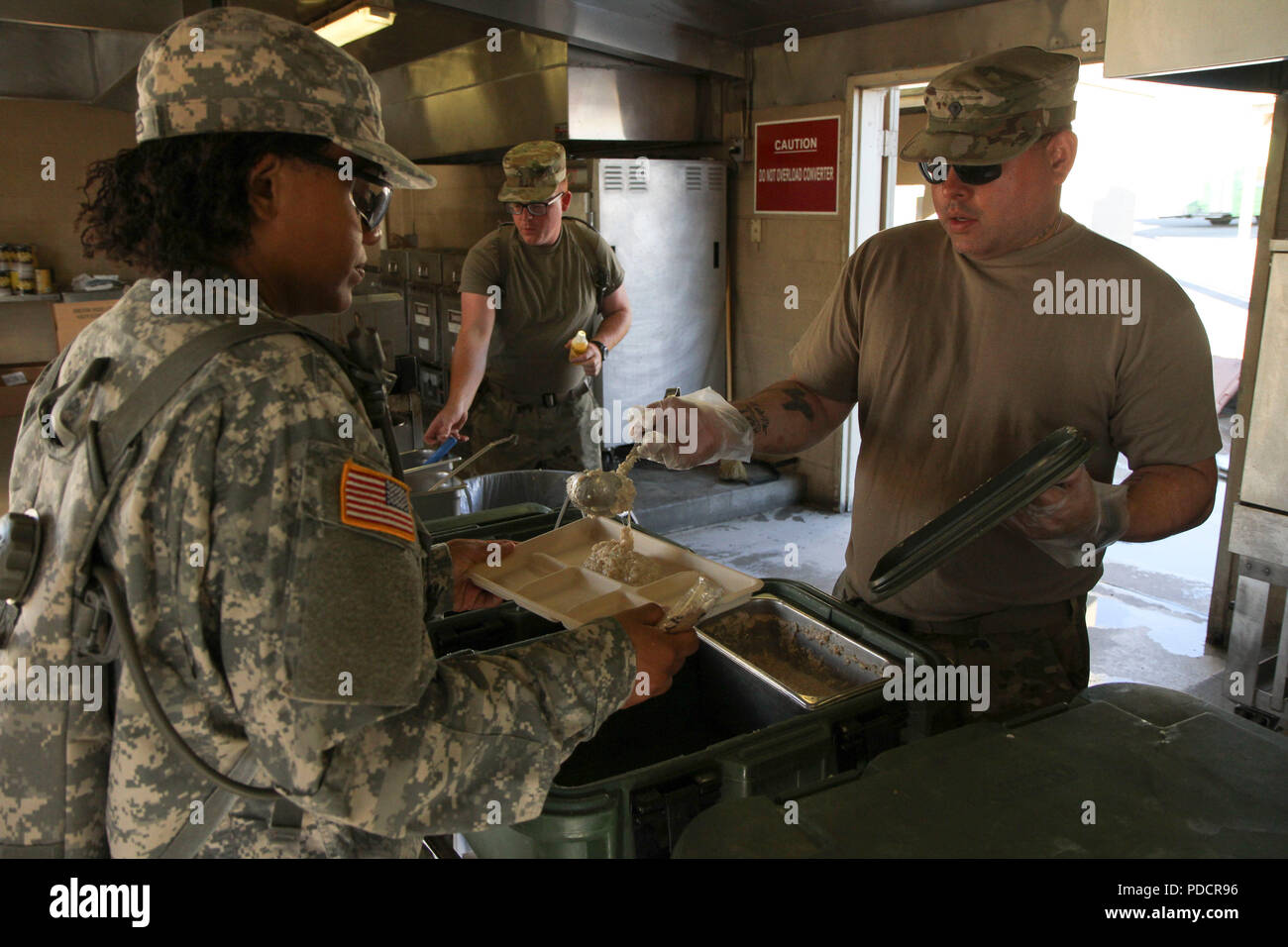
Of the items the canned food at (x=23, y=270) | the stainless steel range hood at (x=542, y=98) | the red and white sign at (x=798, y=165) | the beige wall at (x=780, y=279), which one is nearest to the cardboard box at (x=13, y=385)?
the canned food at (x=23, y=270)

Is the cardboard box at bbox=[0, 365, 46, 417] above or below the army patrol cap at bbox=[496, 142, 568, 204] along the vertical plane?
below

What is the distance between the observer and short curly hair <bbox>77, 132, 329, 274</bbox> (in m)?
1.03

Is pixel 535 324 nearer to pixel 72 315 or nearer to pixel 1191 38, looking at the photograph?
pixel 1191 38

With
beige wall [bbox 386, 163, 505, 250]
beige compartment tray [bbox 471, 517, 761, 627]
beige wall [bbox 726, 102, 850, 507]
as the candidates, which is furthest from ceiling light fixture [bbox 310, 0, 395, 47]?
beige compartment tray [bbox 471, 517, 761, 627]

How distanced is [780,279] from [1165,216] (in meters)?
11.1

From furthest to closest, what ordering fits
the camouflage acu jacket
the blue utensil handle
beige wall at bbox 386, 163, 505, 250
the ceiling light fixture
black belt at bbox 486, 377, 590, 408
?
beige wall at bbox 386, 163, 505, 250
the ceiling light fixture
black belt at bbox 486, 377, 590, 408
the blue utensil handle
the camouflage acu jacket

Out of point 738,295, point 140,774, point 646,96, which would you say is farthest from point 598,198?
point 140,774

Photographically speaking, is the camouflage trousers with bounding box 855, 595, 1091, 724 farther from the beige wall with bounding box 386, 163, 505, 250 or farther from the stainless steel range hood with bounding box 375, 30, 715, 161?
the beige wall with bounding box 386, 163, 505, 250

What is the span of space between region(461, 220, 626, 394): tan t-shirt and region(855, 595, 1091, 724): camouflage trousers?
2.11 meters

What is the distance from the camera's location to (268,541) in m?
0.93

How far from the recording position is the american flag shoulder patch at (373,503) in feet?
3.08

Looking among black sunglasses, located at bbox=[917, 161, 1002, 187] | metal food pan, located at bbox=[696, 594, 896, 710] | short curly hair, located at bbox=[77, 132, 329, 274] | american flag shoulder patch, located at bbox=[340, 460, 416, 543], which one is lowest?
metal food pan, located at bbox=[696, 594, 896, 710]

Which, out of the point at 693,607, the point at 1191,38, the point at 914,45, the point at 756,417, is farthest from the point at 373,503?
the point at 914,45
